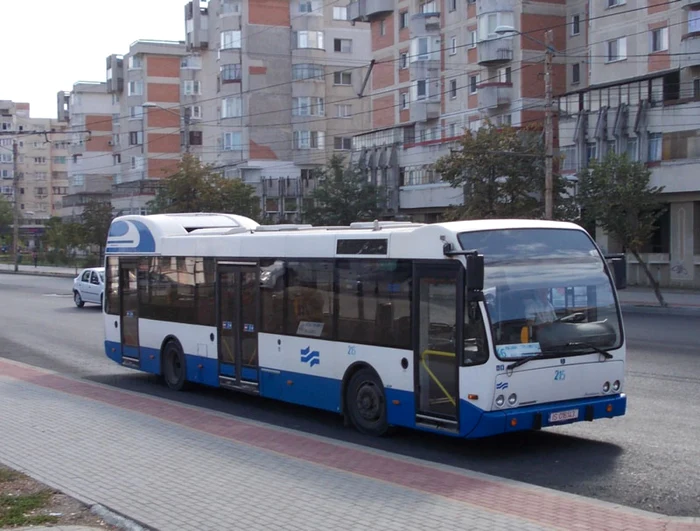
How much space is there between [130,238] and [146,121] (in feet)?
243

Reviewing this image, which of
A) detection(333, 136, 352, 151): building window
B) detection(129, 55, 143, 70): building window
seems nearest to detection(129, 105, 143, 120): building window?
detection(129, 55, 143, 70): building window

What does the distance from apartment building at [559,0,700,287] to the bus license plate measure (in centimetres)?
3086

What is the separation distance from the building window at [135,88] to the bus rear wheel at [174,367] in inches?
3052

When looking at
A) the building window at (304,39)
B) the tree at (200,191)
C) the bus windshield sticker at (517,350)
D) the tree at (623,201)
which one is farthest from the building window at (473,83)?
the bus windshield sticker at (517,350)

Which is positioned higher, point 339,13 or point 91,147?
point 339,13

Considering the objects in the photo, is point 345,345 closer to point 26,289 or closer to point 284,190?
point 26,289

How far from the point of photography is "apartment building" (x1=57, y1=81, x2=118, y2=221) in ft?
339

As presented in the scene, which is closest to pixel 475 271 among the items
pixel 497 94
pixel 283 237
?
pixel 283 237

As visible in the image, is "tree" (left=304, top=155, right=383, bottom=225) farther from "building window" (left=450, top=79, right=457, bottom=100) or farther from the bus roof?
the bus roof

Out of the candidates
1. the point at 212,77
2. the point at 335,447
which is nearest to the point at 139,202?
the point at 212,77

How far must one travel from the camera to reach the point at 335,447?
10523 millimetres

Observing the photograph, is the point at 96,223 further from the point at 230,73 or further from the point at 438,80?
the point at 438,80

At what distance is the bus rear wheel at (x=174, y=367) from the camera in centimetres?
1577

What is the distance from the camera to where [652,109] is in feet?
134
